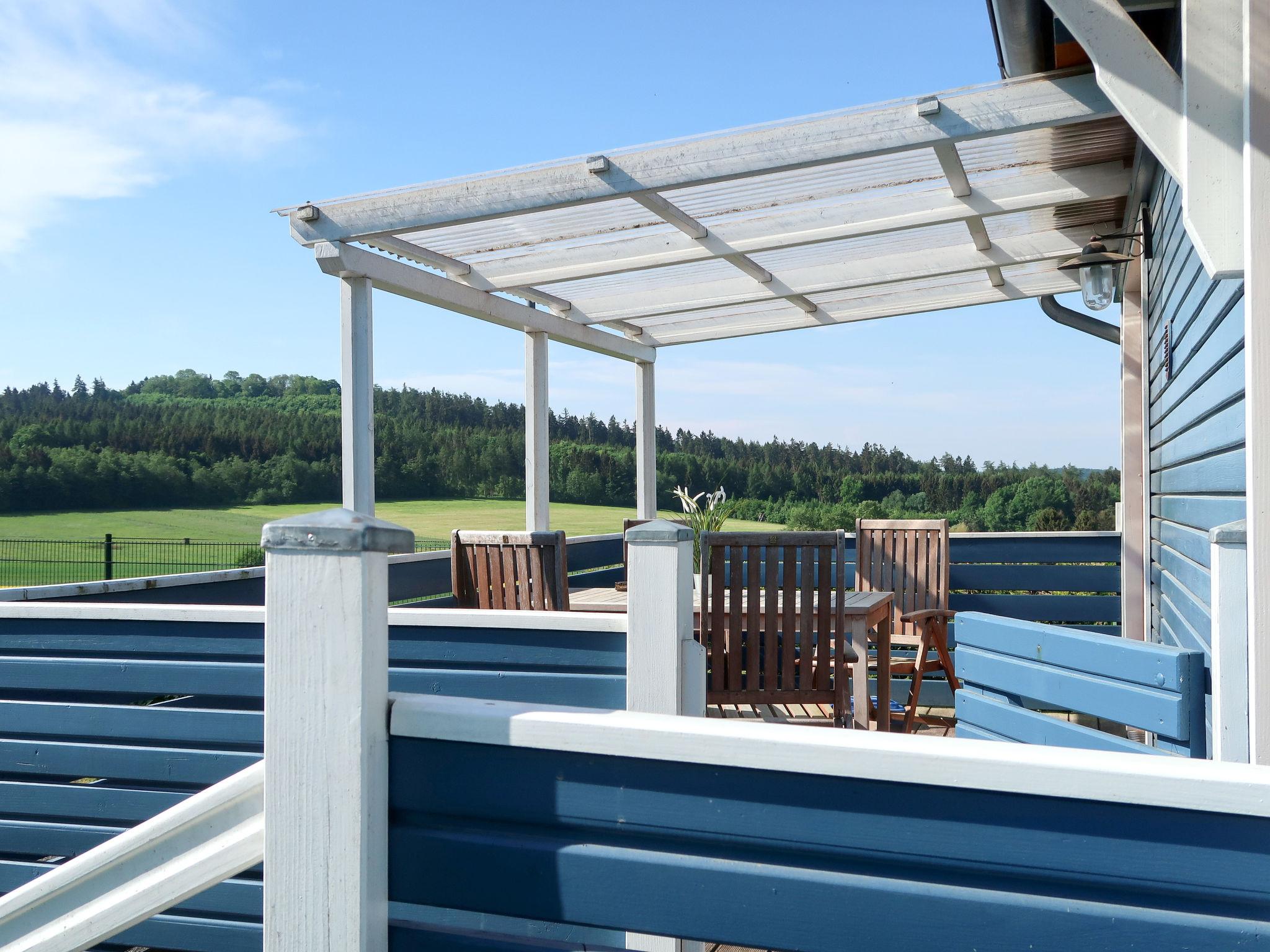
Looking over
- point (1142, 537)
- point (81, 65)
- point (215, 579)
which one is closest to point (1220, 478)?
point (1142, 537)

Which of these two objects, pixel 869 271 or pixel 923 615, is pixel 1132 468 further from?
pixel 869 271

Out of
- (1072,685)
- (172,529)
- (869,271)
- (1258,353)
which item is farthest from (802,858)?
(172,529)

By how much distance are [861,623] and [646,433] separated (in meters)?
3.35

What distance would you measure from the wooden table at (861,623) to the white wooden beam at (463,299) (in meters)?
1.71

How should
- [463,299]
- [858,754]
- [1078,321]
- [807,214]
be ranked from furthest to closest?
[1078,321] < [463,299] < [807,214] < [858,754]

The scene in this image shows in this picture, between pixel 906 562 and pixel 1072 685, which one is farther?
pixel 906 562

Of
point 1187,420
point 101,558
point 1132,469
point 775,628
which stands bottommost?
point 101,558

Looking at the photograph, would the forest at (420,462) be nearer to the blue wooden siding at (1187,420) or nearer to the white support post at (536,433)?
the white support post at (536,433)

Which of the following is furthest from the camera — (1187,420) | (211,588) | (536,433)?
(536,433)

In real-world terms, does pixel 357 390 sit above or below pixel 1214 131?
below

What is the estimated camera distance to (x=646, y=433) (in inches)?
276

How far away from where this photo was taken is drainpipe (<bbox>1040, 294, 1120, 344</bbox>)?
5680 mm

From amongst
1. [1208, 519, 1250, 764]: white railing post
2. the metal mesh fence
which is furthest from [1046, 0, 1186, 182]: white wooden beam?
the metal mesh fence

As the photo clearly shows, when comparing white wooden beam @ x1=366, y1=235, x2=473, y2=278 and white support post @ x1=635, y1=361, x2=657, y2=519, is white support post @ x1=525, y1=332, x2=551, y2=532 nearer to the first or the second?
white wooden beam @ x1=366, y1=235, x2=473, y2=278
